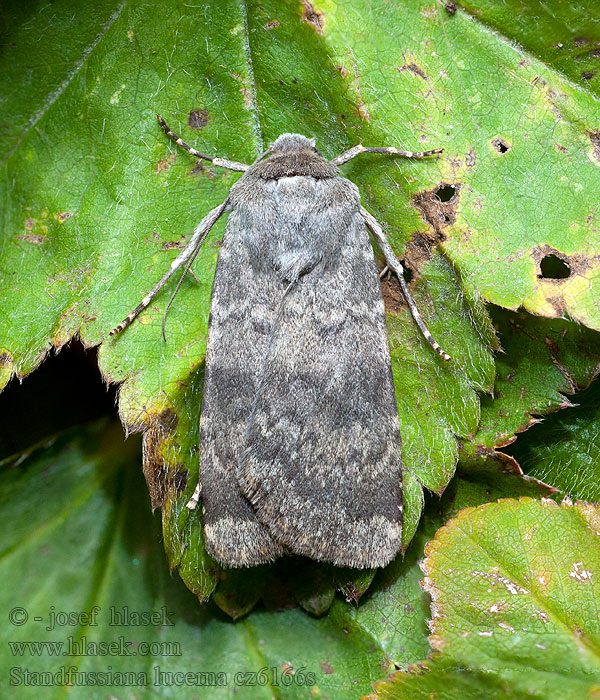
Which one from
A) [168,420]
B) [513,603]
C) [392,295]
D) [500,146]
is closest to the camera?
[513,603]

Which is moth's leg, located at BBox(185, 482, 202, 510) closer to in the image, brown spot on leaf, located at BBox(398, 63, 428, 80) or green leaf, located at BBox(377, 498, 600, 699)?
green leaf, located at BBox(377, 498, 600, 699)

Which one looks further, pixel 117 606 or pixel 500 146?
pixel 117 606

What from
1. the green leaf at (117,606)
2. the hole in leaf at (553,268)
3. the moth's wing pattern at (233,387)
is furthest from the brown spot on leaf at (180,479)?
the hole in leaf at (553,268)

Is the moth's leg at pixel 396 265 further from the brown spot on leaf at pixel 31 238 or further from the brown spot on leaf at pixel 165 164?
the brown spot on leaf at pixel 31 238

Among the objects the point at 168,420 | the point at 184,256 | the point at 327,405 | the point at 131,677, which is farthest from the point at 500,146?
the point at 131,677

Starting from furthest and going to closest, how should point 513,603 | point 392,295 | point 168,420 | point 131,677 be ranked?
point 131,677 → point 392,295 → point 168,420 → point 513,603

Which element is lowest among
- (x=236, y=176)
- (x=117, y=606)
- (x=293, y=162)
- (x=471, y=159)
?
(x=117, y=606)

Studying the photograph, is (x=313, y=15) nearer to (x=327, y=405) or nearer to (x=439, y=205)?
(x=439, y=205)
